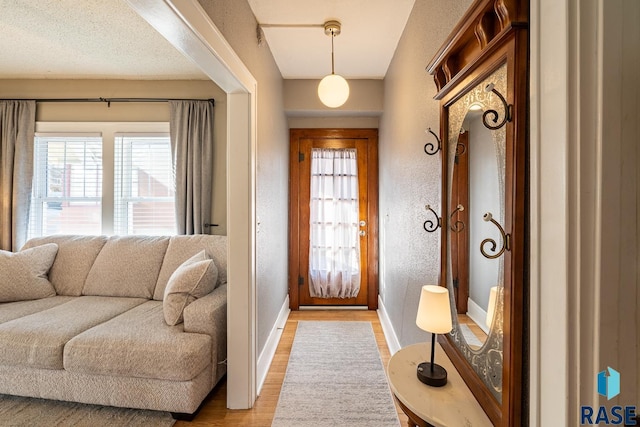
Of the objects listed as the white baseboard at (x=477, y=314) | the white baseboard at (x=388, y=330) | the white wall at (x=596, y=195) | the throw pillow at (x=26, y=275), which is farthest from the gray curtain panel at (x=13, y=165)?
the white wall at (x=596, y=195)

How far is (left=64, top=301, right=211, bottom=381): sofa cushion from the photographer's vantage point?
66.1 inches

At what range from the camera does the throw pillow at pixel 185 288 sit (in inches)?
75.1

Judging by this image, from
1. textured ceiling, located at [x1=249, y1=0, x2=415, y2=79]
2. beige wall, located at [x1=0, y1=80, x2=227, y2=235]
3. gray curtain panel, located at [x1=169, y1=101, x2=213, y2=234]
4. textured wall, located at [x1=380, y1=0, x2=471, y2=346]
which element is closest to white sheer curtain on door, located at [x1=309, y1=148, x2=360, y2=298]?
textured wall, located at [x1=380, y1=0, x2=471, y2=346]

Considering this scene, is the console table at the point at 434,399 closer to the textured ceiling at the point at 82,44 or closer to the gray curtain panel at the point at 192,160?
the gray curtain panel at the point at 192,160

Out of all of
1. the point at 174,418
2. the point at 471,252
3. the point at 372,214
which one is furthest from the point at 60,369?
the point at 372,214

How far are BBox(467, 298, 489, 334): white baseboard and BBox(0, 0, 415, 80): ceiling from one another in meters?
1.95

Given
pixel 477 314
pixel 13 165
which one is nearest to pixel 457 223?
pixel 477 314

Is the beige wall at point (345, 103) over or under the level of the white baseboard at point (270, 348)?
over

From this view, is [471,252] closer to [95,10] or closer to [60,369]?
[60,369]

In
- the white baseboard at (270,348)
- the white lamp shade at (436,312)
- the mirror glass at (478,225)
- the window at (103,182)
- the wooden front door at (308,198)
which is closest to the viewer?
the mirror glass at (478,225)

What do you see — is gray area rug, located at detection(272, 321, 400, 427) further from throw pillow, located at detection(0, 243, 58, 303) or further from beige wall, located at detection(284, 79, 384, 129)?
beige wall, located at detection(284, 79, 384, 129)

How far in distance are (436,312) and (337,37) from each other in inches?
88.7

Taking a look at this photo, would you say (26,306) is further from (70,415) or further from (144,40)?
(144,40)

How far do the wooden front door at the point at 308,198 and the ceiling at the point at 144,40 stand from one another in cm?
70
